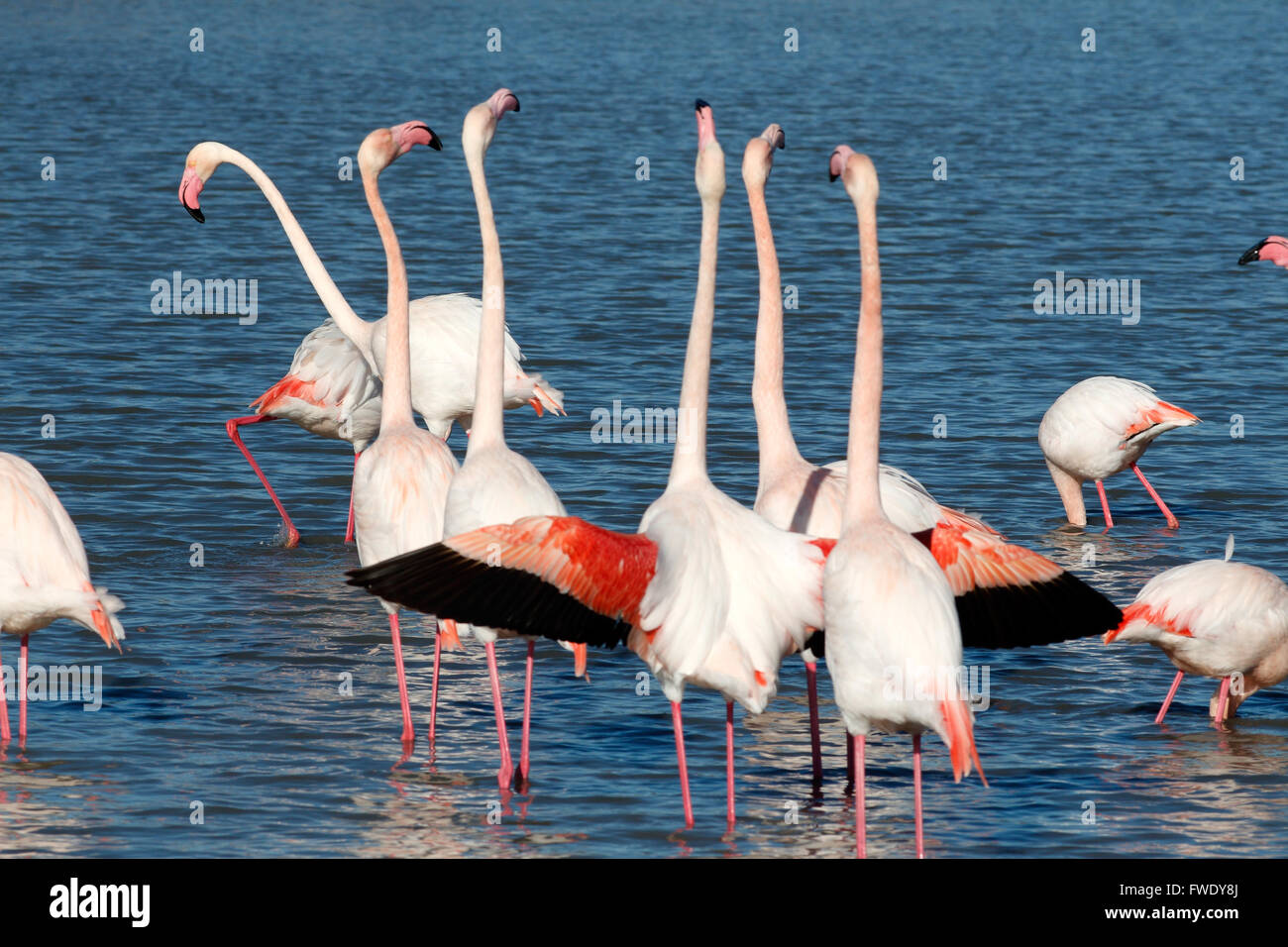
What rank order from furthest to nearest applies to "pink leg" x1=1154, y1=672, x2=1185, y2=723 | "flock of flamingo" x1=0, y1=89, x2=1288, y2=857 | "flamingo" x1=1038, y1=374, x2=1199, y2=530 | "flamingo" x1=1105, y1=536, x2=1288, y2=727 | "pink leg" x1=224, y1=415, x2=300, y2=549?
"flamingo" x1=1038, y1=374, x2=1199, y2=530 < "pink leg" x1=224, y1=415, x2=300, y2=549 < "pink leg" x1=1154, y1=672, x2=1185, y2=723 < "flamingo" x1=1105, y1=536, x2=1288, y2=727 < "flock of flamingo" x1=0, y1=89, x2=1288, y2=857

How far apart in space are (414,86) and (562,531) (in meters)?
24.0

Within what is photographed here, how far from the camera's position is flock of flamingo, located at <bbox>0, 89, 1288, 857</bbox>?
5.52m

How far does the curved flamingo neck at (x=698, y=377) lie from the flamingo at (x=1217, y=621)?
6.36 ft

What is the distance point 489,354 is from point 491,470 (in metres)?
0.53

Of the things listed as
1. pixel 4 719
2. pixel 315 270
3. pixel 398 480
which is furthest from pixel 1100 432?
pixel 4 719

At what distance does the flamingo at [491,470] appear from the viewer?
6.48m

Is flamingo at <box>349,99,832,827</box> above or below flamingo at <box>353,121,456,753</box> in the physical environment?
below

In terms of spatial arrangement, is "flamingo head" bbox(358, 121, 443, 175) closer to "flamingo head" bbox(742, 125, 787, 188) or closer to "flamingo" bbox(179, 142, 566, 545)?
"flamingo head" bbox(742, 125, 787, 188)

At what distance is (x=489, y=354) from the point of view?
693 centimetres

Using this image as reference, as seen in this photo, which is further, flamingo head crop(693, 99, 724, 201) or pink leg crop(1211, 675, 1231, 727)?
pink leg crop(1211, 675, 1231, 727)

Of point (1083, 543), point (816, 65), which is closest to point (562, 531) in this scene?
point (1083, 543)

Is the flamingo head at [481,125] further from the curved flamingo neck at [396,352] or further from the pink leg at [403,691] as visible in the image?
the pink leg at [403,691]

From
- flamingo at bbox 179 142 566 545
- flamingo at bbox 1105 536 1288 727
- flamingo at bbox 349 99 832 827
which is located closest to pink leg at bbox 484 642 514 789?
flamingo at bbox 349 99 832 827

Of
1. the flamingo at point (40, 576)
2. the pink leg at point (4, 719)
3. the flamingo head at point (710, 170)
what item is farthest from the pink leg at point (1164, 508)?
the pink leg at point (4, 719)
